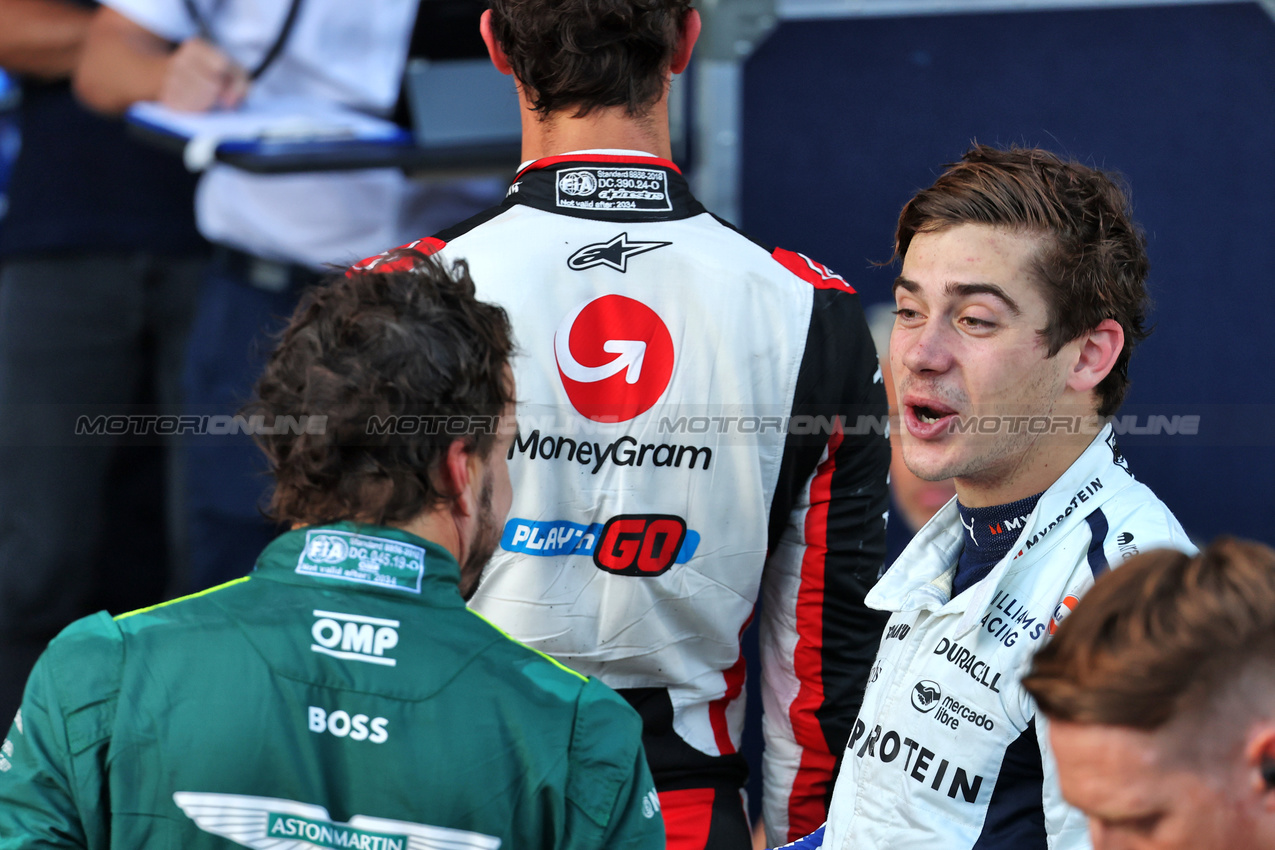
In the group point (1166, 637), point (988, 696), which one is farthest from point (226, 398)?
point (1166, 637)

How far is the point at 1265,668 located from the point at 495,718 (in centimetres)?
59

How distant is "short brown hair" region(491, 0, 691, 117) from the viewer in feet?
4.91

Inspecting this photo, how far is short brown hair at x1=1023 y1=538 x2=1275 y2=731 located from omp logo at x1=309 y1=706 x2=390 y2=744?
1.77 feet

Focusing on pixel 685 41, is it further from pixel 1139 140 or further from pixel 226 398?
pixel 226 398

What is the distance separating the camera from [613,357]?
60.7 inches

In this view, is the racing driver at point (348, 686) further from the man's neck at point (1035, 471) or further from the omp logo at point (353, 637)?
the man's neck at point (1035, 471)

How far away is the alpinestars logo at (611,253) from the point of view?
60.0 inches

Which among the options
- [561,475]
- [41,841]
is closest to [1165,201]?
[561,475]

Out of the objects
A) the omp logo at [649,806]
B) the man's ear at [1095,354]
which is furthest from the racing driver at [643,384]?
the omp logo at [649,806]

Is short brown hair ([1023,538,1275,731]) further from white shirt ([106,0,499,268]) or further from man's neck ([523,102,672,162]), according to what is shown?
white shirt ([106,0,499,268])

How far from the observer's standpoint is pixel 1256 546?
32.6 inches

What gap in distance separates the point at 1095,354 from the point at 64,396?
2.44 meters

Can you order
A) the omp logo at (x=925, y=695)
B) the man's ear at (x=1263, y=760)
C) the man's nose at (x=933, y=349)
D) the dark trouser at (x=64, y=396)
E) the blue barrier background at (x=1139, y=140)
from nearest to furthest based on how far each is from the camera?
the man's ear at (x=1263, y=760)
the omp logo at (x=925, y=695)
the man's nose at (x=933, y=349)
the blue barrier background at (x=1139, y=140)
the dark trouser at (x=64, y=396)

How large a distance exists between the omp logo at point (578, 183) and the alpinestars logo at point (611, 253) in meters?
0.07
